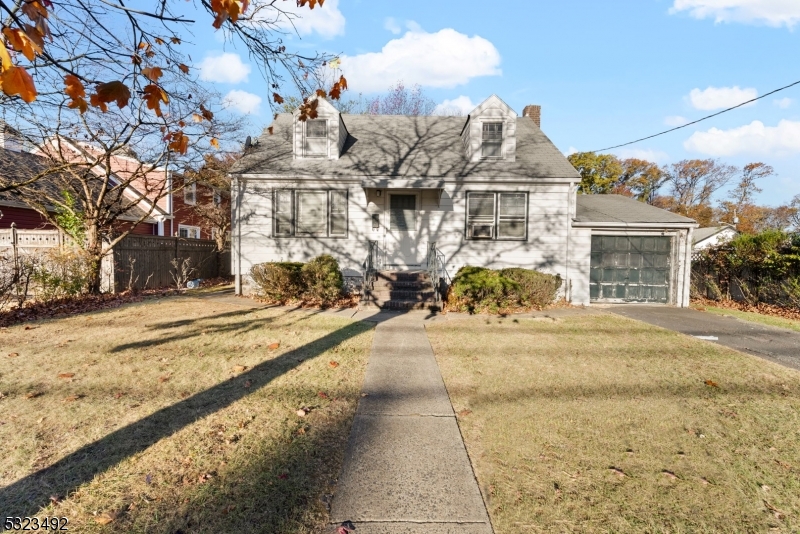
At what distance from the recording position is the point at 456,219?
1165 cm

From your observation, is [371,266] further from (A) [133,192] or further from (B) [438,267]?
(A) [133,192]

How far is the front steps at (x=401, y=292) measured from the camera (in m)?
9.74

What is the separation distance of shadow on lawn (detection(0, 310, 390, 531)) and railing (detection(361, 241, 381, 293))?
17.0ft

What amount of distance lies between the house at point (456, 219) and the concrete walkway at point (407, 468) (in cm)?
748

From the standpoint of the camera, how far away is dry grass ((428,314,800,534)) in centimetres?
235

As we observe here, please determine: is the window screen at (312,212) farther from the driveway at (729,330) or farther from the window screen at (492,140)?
the driveway at (729,330)

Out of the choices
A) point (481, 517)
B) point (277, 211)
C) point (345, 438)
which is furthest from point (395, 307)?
point (481, 517)

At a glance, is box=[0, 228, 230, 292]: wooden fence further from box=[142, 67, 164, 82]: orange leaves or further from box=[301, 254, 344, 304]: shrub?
box=[142, 67, 164, 82]: orange leaves

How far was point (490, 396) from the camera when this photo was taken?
4129 millimetres

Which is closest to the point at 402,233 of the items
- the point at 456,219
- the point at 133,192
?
Result: the point at 456,219

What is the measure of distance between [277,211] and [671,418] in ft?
35.5

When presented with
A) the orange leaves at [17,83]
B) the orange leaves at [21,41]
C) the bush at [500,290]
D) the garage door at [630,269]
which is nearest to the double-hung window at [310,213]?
the bush at [500,290]

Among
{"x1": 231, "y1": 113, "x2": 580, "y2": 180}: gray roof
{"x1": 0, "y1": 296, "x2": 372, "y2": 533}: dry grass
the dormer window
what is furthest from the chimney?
{"x1": 0, "y1": 296, "x2": 372, "y2": 533}: dry grass

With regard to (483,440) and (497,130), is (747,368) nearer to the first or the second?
(483,440)
